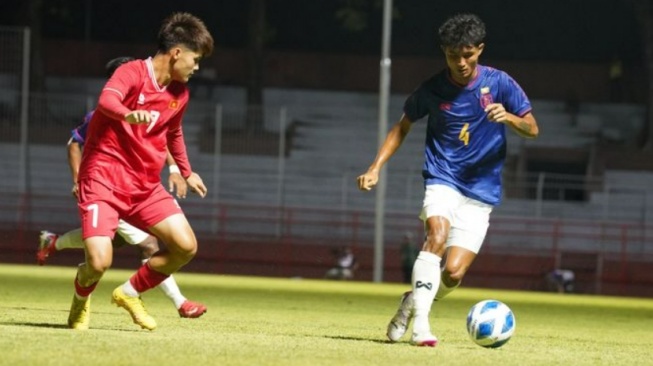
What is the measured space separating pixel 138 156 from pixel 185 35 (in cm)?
92

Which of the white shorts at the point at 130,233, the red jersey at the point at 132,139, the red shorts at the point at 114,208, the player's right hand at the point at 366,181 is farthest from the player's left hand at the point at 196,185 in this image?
the white shorts at the point at 130,233

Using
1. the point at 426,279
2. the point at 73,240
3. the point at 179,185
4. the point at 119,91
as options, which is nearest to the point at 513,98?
the point at 426,279

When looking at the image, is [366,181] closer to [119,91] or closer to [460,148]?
[460,148]

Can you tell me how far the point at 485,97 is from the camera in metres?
11.7

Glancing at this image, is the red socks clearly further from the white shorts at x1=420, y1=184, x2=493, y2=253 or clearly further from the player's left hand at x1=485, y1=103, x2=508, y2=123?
the player's left hand at x1=485, y1=103, x2=508, y2=123

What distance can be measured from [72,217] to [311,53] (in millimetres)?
12615

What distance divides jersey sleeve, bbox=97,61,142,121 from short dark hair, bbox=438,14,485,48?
221cm

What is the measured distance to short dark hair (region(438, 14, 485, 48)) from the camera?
1124 centimetres

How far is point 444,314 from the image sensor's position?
18484 mm

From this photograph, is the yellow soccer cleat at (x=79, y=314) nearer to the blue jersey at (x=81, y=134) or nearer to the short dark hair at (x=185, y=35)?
the short dark hair at (x=185, y=35)

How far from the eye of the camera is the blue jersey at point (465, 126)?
11695 mm

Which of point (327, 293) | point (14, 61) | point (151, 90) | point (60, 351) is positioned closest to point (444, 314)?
point (327, 293)

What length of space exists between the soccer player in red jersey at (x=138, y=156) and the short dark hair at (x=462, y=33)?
1.70 m

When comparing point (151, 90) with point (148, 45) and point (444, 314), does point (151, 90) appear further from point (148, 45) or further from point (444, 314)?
point (148, 45)
